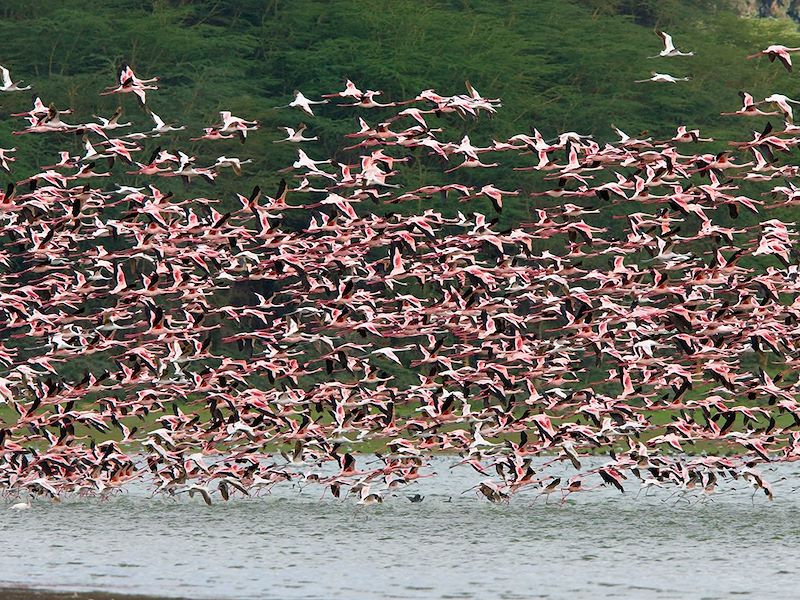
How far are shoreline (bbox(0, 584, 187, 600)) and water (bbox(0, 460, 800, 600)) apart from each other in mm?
397

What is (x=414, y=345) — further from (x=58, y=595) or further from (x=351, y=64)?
(x=351, y=64)

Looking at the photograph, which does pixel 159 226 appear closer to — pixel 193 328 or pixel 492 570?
pixel 193 328

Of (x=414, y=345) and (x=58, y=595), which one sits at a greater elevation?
(x=414, y=345)

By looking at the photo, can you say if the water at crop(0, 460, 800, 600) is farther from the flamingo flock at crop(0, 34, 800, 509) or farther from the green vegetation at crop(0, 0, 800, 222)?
the green vegetation at crop(0, 0, 800, 222)

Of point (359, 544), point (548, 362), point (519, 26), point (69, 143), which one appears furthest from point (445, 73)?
point (359, 544)

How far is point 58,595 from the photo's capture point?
25.8m

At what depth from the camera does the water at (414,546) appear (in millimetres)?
27125

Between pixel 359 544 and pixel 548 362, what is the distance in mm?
13995

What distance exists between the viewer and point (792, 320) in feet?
121

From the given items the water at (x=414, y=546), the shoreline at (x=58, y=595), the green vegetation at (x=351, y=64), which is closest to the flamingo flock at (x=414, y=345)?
the water at (x=414, y=546)

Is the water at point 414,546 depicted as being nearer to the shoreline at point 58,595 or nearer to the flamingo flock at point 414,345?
the shoreline at point 58,595

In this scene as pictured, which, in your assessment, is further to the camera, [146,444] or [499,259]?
[499,259]

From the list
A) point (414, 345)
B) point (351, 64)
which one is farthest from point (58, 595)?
point (351, 64)

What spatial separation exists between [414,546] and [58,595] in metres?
7.13
